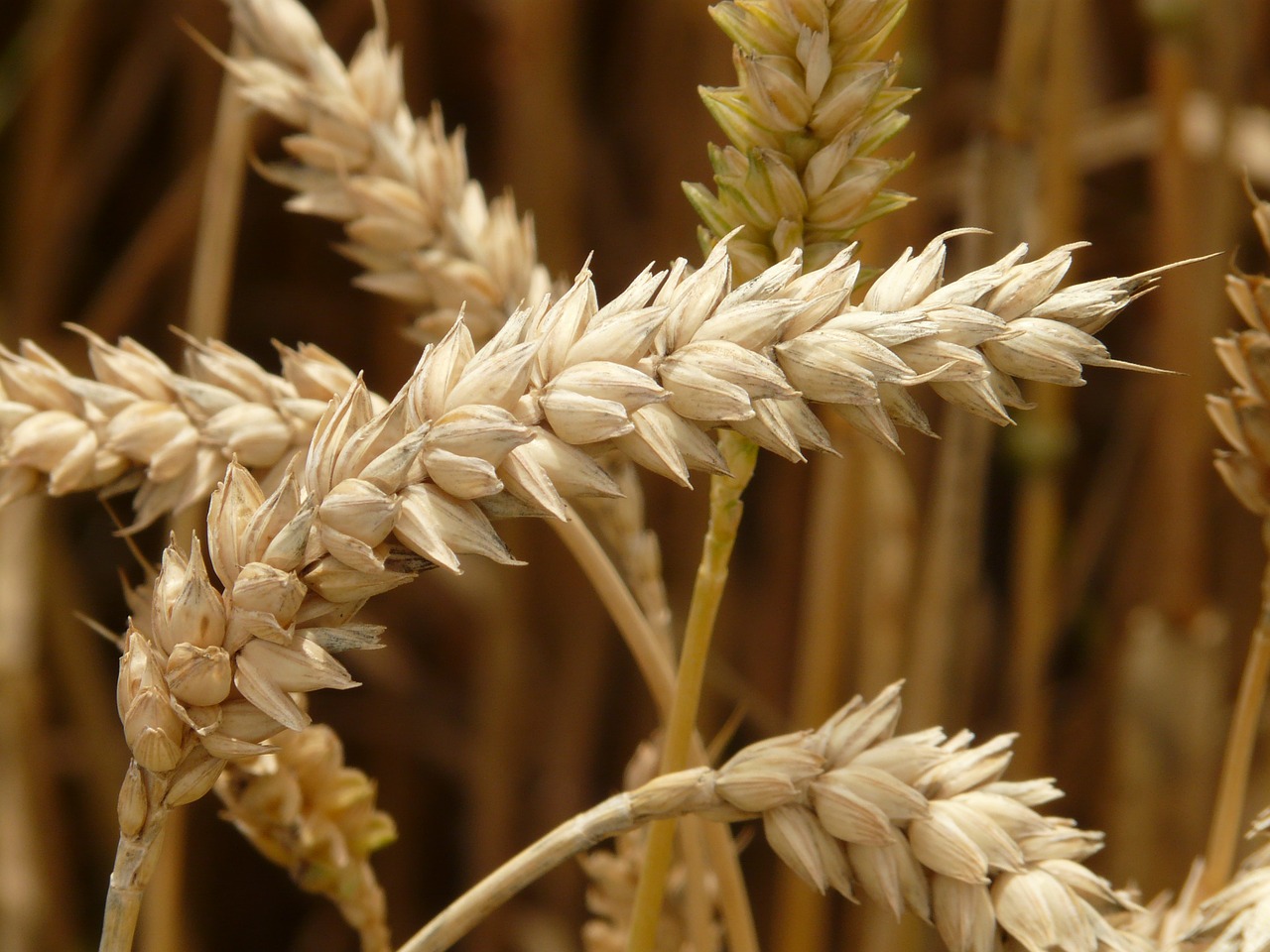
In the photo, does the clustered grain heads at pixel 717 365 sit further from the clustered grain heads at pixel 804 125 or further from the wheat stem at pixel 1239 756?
the wheat stem at pixel 1239 756

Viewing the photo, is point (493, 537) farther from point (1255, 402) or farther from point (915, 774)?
point (1255, 402)

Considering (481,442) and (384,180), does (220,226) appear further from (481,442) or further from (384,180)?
(481,442)

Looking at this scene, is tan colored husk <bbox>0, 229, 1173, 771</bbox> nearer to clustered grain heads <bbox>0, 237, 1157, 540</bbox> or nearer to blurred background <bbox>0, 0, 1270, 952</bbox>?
clustered grain heads <bbox>0, 237, 1157, 540</bbox>

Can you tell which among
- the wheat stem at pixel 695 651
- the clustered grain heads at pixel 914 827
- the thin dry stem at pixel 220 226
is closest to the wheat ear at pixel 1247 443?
the clustered grain heads at pixel 914 827

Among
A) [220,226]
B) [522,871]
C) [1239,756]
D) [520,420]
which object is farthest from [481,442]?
[220,226]

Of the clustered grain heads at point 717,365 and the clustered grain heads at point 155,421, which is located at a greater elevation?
the clustered grain heads at point 717,365

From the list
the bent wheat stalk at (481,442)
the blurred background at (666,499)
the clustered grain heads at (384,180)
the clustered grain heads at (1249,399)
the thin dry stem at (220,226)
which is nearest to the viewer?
the bent wheat stalk at (481,442)

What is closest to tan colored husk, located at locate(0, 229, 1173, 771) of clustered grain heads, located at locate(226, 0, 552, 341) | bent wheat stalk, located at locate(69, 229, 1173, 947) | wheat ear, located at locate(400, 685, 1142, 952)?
bent wheat stalk, located at locate(69, 229, 1173, 947)
